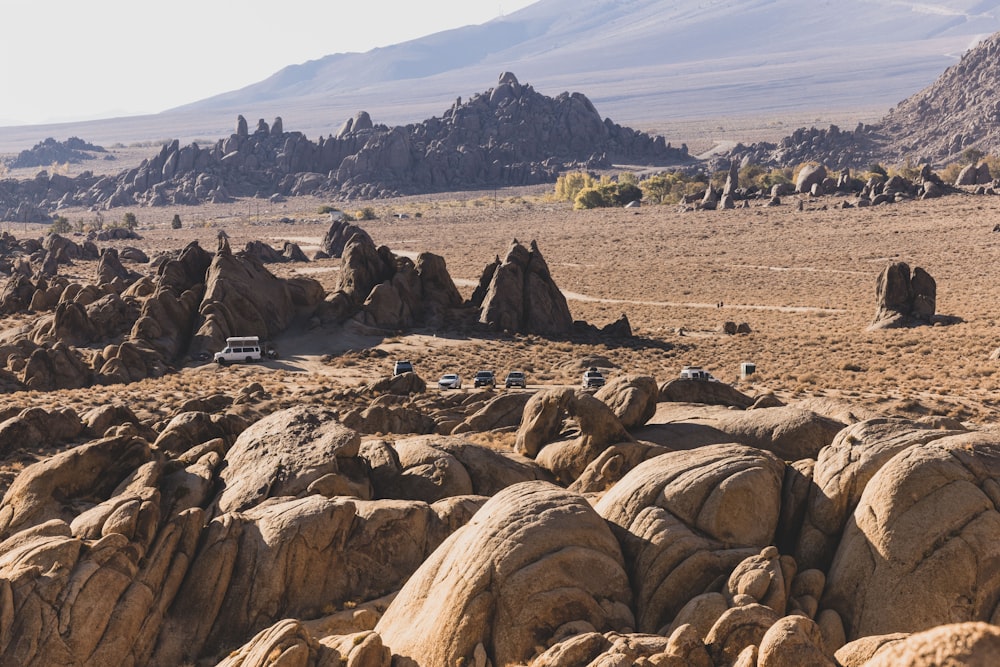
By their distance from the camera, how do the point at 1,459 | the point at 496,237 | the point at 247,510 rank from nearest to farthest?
1. the point at 247,510
2. the point at 1,459
3. the point at 496,237

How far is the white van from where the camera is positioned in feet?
187

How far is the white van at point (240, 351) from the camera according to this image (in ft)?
187

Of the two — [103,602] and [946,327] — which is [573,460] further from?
[946,327]

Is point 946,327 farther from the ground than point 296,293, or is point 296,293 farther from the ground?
point 296,293

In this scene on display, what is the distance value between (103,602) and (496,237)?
13549cm

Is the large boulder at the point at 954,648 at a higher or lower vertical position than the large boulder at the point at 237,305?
higher

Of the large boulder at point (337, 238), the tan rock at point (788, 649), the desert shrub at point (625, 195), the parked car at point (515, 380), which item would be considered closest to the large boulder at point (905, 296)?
the parked car at point (515, 380)

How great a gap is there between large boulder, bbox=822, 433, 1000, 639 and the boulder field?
3 centimetres

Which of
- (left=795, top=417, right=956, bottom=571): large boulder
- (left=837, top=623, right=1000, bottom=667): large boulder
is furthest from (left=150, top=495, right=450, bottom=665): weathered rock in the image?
(left=837, top=623, right=1000, bottom=667): large boulder

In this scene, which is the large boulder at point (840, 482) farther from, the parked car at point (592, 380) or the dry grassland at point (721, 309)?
the parked car at point (592, 380)

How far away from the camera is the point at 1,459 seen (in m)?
35.1

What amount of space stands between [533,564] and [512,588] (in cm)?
Result: 63

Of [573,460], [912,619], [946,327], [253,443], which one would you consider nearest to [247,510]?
[253,443]

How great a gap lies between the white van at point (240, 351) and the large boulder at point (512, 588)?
129 feet
